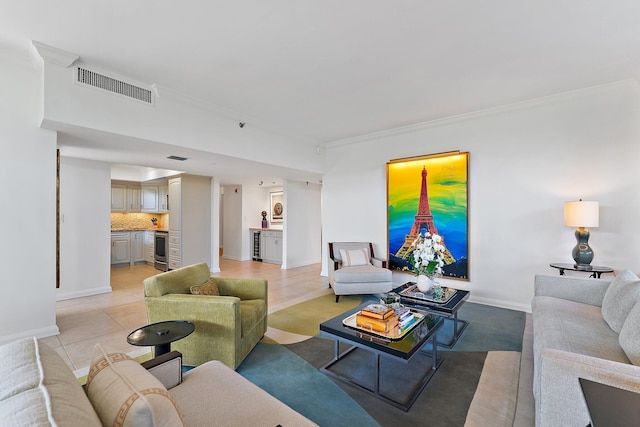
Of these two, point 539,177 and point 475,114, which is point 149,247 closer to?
point 475,114

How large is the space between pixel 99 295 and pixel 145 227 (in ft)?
12.7

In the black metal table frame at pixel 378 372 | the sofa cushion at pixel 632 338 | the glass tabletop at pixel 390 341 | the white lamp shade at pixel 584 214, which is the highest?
the white lamp shade at pixel 584 214

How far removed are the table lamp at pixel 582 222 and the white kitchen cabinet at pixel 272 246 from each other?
576 centimetres

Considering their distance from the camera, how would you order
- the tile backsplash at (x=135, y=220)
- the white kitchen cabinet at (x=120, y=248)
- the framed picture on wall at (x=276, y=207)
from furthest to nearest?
the framed picture on wall at (x=276, y=207) → the tile backsplash at (x=135, y=220) → the white kitchen cabinet at (x=120, y=248)

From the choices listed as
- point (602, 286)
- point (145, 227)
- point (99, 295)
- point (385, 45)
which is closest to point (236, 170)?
point (99, 295)

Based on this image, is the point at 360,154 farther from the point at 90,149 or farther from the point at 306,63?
the point at 90,149

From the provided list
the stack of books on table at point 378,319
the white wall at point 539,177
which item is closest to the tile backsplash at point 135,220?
the white wall at point 539,177

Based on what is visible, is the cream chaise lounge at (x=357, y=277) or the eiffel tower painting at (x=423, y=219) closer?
the cream chaise lounge at (x=357, y=277)

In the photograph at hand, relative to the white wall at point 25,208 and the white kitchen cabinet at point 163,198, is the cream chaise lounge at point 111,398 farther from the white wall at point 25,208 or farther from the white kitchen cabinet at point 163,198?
the white kitchen cabinet at point 163,198

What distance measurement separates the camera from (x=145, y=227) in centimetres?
830

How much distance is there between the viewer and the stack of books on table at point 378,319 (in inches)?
89.7

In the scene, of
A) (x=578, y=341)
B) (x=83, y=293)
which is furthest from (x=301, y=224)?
(x=578, y=341)

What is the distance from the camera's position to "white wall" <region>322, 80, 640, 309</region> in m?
3.42

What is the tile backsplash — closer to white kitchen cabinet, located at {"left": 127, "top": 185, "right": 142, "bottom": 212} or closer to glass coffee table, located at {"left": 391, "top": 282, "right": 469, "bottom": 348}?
white kitchen cabinet, located at {"left": 127, "top": 185, "right": 142, "bottom": 212}
